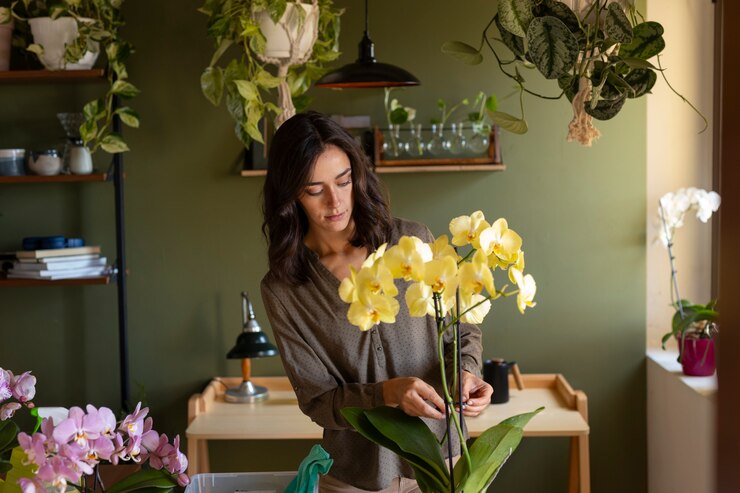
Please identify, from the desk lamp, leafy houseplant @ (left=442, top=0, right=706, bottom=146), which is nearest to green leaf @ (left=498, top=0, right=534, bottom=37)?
leafy houseplant @ (left=442, top=0, right=706, bottom=146)

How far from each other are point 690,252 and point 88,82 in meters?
2.48

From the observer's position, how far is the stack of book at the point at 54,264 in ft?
11.4

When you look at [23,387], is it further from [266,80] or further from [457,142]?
[457,142]

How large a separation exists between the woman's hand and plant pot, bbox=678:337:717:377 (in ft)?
5.69

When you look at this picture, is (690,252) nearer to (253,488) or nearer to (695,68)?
(695,68)

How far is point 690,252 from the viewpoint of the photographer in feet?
11.7

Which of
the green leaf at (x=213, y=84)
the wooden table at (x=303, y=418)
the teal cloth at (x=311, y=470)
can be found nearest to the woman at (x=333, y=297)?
the teal cloth at (x=311, y=470)

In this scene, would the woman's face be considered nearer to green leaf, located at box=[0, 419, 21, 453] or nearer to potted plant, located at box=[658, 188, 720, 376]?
green leaf, located at box=[0, 419, 21, 453]

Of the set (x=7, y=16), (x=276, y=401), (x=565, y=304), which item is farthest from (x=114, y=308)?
(x=565, y=304)

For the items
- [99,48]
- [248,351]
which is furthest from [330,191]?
[99,48]

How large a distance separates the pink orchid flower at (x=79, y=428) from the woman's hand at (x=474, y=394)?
73 cm

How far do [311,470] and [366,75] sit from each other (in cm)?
161

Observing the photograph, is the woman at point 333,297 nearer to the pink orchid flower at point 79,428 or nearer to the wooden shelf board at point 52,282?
the pink orchid flower at point 79,428

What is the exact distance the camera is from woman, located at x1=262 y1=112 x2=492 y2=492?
1.92m
